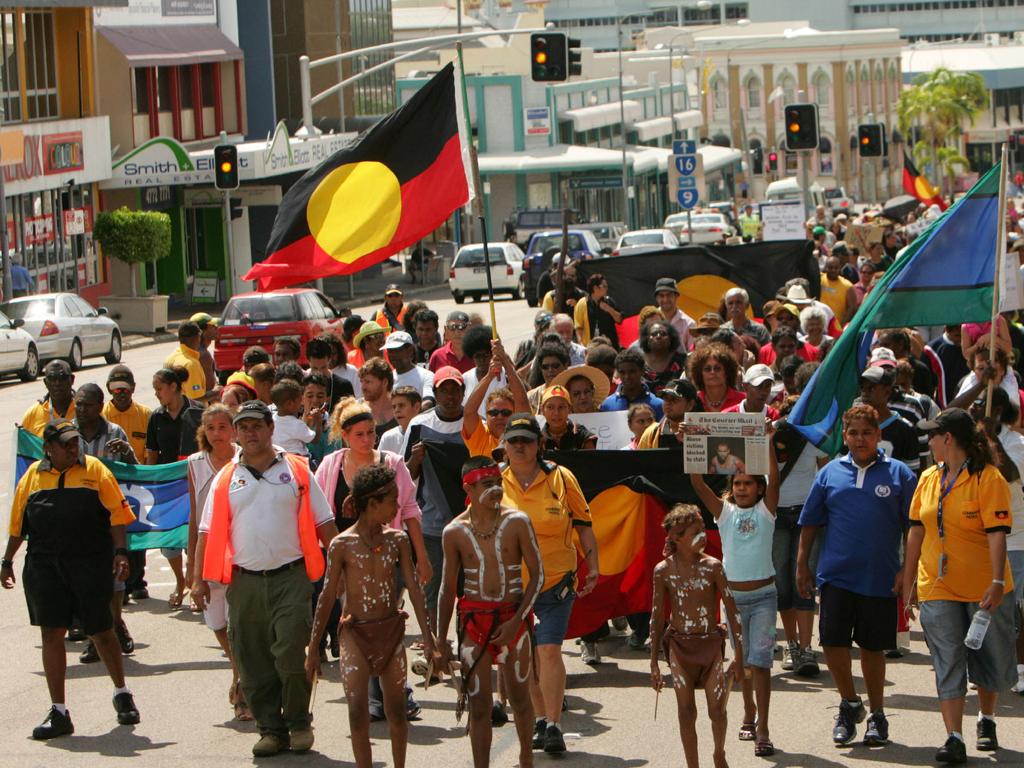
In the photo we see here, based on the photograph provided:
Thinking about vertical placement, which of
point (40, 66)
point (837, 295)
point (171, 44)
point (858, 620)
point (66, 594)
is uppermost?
point (171, 44)

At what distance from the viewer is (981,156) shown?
136 meters

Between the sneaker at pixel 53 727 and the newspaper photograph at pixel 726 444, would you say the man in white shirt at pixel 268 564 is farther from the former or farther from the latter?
the newspaper photograph at pixel 726 444

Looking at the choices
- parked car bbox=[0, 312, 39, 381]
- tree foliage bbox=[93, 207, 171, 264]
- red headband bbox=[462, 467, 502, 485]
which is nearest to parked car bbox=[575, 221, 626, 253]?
tree foliage bbox=[93, 207, 171, 264]

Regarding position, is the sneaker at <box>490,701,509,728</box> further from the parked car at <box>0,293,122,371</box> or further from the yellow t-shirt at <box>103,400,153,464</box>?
the parked car at <box>0,293,122,371</box>

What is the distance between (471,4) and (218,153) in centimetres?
6194

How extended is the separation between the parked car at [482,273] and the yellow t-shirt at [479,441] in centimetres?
3382

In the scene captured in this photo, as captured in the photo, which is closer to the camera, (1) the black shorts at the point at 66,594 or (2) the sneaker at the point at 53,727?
(2) the sneaker at the point at 53,727

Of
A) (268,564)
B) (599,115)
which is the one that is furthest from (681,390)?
(599,115)

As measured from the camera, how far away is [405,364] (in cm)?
1310

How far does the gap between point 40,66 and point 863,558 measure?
37818 mm

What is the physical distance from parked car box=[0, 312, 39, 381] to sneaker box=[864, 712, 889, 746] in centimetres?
2304

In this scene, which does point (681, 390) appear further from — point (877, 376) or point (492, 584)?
point (492, 584)

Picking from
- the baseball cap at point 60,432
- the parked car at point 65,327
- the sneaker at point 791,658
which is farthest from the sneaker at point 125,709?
the parked car at point 65,327

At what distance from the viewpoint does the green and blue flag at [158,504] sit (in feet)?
39.2
